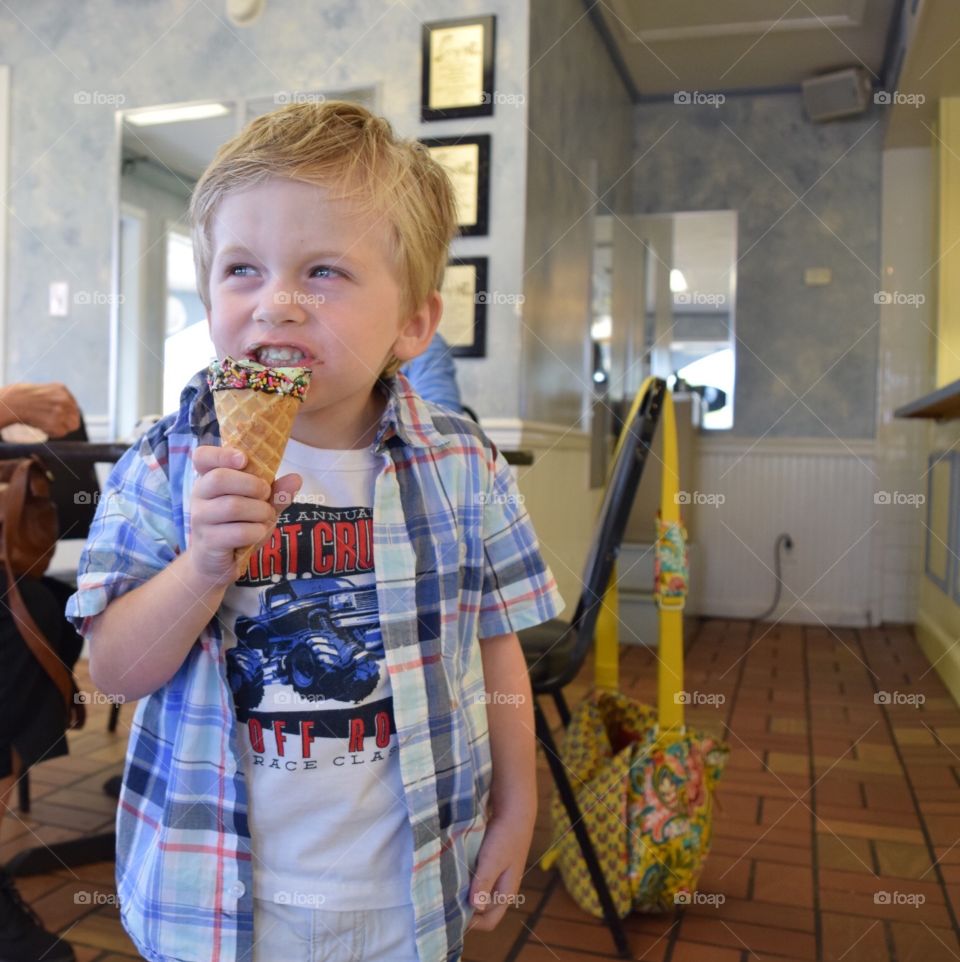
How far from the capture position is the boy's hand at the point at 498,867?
0.84 m

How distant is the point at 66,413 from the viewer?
1.82 m

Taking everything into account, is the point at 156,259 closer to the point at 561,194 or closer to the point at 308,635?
the point at 561,194

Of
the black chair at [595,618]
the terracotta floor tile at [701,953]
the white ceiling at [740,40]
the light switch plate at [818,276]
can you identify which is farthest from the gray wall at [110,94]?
the light switch plate at [818,276]

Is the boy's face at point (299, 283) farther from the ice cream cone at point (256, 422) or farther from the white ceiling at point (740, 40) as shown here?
the white ceiling at point (740, 40)

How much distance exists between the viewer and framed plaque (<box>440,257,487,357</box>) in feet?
11.8

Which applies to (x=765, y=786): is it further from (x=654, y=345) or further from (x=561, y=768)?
(x=654, y=345)

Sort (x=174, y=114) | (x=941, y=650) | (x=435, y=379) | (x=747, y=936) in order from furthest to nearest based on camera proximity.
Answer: (x=174, y=114), (x=941, y=650), (x=435, y=379), (x=747, y=936)

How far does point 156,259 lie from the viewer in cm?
412

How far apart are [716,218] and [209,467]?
5.39 meters

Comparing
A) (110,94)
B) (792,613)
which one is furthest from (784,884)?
(110,94)

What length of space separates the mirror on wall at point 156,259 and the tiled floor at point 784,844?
5.33 ft

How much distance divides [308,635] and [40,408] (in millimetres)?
1277

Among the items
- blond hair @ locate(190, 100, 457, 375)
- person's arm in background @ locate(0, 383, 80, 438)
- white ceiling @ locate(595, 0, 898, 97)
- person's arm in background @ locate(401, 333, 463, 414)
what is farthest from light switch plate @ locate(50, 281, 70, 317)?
blond hair @ locate(190, 100, 457, 375)

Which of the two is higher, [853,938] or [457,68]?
[457,68]
